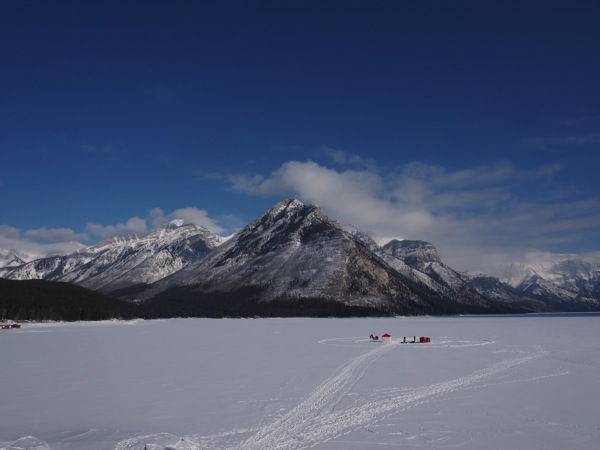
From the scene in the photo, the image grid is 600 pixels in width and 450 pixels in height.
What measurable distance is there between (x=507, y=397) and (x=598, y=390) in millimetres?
5832

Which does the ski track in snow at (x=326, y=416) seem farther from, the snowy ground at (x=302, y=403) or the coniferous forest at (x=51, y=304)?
the coniferous forest at (x=51, y=304)

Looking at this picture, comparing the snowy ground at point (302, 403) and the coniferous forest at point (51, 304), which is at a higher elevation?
the coniferous forest at point (51, 304)

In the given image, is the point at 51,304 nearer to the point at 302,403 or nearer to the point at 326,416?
the point at 302,403

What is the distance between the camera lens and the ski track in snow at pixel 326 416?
16.5m

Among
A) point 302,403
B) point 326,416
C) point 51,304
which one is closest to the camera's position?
point 326,416

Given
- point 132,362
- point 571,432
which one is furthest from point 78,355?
point 571,432

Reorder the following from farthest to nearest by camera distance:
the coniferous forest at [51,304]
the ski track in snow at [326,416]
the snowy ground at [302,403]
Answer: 1. the coniferous forest at [51,304]
2. the snowy ground at [302,403]
3. the ski track in snow at [326,416]

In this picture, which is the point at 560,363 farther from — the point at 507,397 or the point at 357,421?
the point at 357,421

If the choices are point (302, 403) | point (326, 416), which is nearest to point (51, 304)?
point (302, 403)

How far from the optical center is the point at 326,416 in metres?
20.3

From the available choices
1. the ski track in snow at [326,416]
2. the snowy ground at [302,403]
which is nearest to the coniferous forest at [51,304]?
the snowy ground at [302,403]

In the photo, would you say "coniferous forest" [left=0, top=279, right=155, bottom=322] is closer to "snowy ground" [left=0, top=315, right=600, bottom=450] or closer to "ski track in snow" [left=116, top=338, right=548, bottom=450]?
"snowy ground" [left=0, top=315, right=600, bottom=450]

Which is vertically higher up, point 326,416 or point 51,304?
point 51,304

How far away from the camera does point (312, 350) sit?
165 ft
